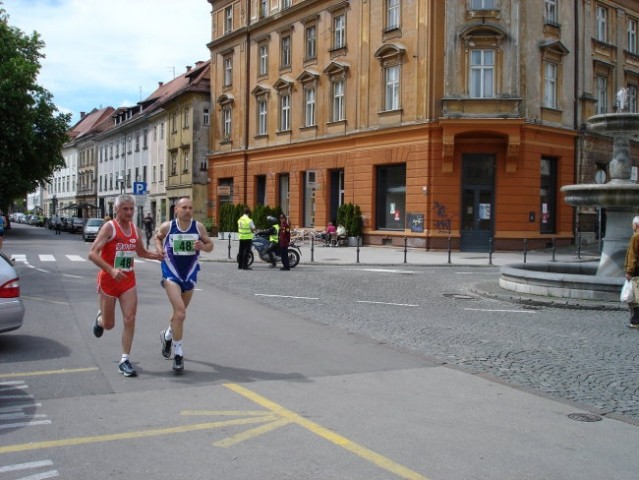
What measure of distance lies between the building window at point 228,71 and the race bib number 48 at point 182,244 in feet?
130

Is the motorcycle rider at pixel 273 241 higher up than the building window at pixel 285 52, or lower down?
lower down

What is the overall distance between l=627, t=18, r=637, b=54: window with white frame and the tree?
1424 inches

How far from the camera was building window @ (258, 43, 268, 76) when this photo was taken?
4188 centimetres

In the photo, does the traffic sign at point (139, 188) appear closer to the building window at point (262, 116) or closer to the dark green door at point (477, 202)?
the building window at point (262, 116)

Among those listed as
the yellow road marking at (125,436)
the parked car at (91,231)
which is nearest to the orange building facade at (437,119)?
the parked car at (91,231)

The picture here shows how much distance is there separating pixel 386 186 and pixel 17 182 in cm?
2734

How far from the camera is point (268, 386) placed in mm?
6574

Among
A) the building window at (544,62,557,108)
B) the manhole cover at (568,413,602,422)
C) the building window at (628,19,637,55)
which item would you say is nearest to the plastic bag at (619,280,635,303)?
the manhole cover at (568,413,602,422)

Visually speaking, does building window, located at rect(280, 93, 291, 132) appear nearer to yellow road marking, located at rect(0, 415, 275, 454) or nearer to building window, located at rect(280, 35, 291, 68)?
building window, located at rect(280, 35, 291, 68)

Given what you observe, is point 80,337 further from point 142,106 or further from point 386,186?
point 142,106

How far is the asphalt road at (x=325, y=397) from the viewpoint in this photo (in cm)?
454

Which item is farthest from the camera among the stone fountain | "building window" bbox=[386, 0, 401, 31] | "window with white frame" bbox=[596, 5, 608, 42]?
"window with white frame" bbox=[596, 5, 608, 42]

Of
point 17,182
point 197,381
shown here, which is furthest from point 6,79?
point 197,381

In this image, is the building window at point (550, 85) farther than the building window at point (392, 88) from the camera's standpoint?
No
